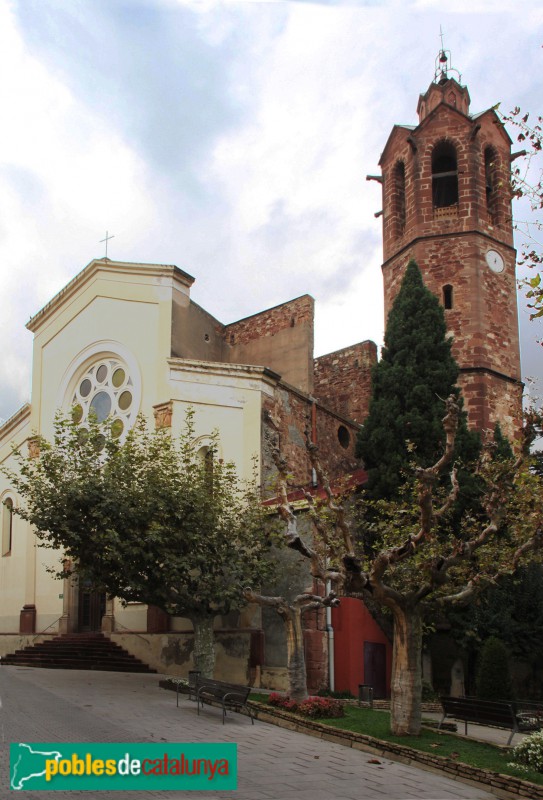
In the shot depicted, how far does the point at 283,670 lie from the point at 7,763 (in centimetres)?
1047

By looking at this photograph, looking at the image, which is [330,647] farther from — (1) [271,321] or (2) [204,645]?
(1) [271,321]

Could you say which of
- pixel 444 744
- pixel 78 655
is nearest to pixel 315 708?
pixel 444 744

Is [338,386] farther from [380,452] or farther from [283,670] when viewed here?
[283,670]

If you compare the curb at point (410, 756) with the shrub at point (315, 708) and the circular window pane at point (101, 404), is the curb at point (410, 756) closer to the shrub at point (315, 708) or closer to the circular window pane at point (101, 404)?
the shrub at point (315, 708)

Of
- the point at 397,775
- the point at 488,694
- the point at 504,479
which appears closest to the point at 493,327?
the point at 488,694

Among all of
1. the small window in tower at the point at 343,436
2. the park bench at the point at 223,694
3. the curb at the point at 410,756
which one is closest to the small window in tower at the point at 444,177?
the small window in tower at the point at 343,436

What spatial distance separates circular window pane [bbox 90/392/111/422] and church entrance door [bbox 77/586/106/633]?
588 centimetres

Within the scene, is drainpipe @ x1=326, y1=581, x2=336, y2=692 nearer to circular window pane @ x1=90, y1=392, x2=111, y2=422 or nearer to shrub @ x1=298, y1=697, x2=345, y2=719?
shrub @ x1=298, y1=697, x2=345, y2=719

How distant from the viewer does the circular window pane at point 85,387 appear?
30156 mm

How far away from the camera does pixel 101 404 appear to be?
29406 mm

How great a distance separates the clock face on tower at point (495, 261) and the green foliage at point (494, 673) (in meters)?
13.0

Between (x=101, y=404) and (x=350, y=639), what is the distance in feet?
41.3

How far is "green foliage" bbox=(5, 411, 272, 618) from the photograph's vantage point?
19.5m

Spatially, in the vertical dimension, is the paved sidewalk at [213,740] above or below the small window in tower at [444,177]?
below
